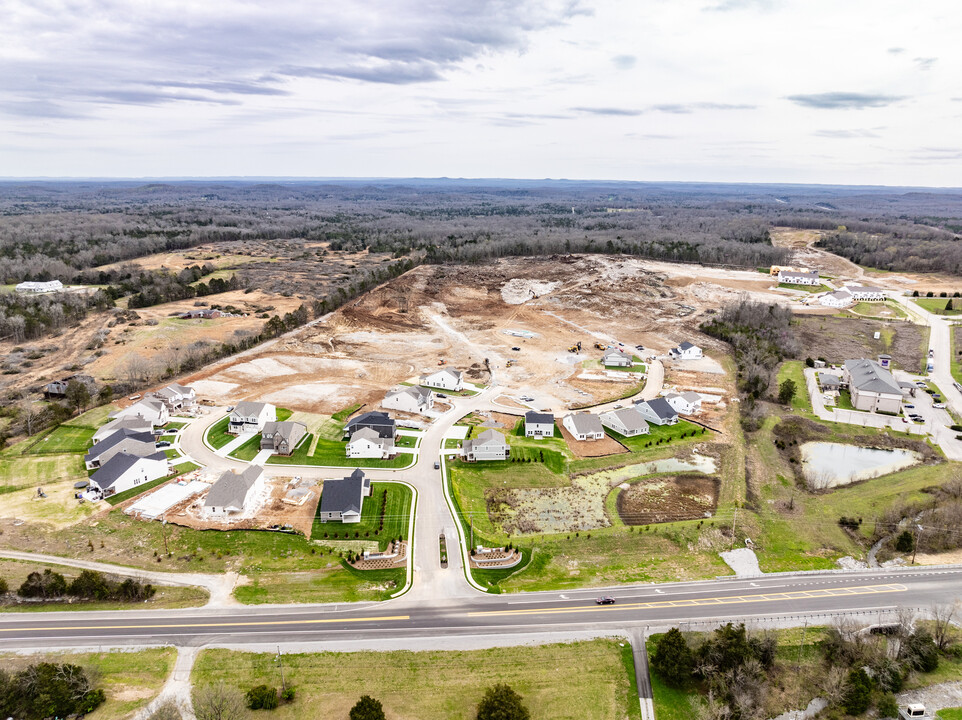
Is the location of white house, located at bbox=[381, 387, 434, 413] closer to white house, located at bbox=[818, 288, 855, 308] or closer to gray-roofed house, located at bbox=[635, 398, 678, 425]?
gray-roofed house, located at bbox=[635, 398, 678, 425]

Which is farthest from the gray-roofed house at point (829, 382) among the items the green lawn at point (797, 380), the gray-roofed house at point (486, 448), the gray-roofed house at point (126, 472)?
the gray-roofed house at point (126, 472)

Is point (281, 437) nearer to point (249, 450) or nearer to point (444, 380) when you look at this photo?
point (249, 450)

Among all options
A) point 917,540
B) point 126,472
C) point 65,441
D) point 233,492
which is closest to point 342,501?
point 233,492

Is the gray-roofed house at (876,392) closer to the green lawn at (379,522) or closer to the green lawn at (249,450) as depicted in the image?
the green lawn at (379,522)

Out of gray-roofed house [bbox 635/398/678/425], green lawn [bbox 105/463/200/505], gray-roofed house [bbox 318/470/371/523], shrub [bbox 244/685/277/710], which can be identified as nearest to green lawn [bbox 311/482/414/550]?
gray-roofed house [bbox 318/470/371/523]

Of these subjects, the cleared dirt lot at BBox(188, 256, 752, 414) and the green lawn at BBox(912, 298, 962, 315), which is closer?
the cleared dirt lot at BBox(188, 256, 752, 414)

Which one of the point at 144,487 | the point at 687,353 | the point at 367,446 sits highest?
the point at 687,353

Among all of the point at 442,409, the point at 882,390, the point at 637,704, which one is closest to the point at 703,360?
the point at 882,390
